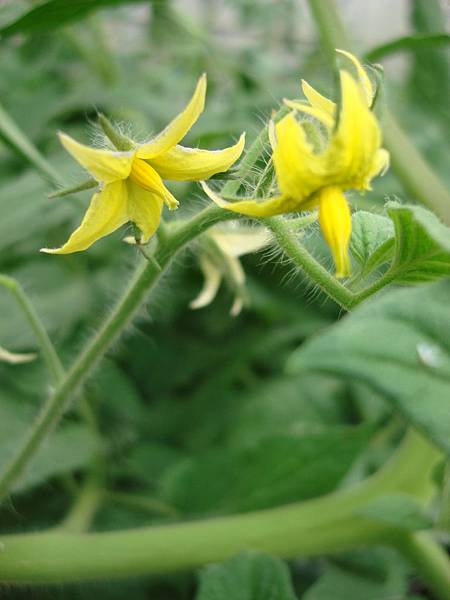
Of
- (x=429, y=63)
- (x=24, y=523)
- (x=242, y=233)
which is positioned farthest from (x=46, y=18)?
(x=429, y=63)

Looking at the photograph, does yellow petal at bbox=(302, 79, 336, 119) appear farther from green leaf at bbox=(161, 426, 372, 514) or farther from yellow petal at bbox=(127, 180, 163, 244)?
green leaf at bbox=(161, 426, 372, 514)

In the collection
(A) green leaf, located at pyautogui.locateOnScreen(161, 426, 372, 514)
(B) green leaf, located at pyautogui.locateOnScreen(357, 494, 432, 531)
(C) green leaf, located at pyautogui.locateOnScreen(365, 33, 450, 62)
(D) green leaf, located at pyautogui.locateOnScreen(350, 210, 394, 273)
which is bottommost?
(A) green leaf, located at pyautogui.locateOnScreen(161, 426, 372, 514)

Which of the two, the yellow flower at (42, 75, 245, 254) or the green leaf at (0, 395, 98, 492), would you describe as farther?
the green leaf at (0, 395, 98, 492)

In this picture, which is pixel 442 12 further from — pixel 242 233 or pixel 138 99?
pixel 242 233

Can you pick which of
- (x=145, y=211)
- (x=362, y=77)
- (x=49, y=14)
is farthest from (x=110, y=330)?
(x=49, y=14)

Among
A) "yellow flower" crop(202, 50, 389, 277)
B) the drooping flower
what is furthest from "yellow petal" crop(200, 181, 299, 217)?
the drooping flower

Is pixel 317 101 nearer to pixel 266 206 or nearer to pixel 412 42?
pixel 266 206

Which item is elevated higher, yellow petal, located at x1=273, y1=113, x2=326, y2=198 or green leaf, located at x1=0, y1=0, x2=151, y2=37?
yellow petal, located at x1=273, y1=113, x2=326, y2=198
